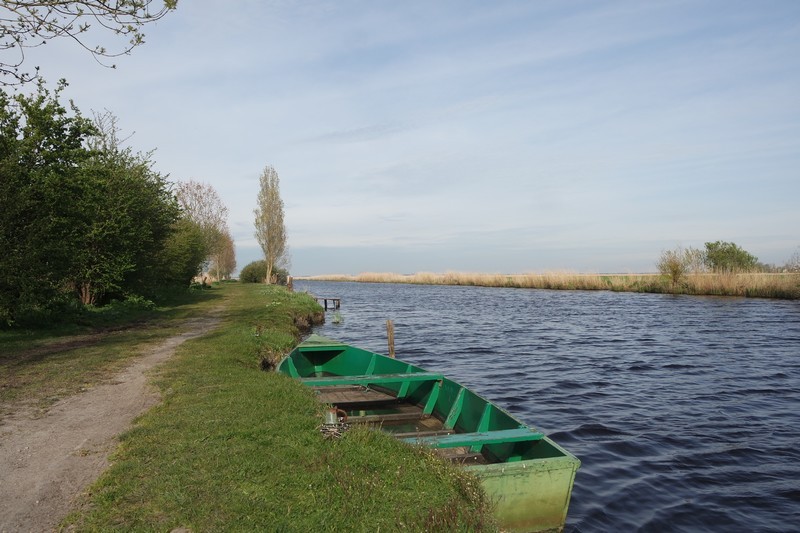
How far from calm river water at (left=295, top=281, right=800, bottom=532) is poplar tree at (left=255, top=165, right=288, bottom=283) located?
34.5m

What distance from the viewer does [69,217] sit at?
16.4m

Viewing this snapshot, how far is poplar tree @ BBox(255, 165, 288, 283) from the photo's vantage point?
59094 mm

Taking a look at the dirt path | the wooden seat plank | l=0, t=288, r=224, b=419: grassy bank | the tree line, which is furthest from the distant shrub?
the wooden seat plank

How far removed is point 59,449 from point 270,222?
54549mm

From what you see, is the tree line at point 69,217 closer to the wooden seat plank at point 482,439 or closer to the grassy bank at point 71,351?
the grassy bank at point 71,351

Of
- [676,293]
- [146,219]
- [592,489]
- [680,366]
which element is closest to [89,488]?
[592,489]

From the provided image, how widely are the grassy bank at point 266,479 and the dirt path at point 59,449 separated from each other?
25 cm

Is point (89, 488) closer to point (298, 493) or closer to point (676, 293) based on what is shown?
point (298, 493)

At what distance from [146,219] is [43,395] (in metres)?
16.0

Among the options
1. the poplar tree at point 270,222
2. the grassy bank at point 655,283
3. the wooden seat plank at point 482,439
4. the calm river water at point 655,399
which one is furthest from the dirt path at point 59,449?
the poplar tree at point 270,222

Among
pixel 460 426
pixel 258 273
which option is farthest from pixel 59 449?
pixel 258 273

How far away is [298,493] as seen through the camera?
15.7ft

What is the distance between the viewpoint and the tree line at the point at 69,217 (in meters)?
14.2

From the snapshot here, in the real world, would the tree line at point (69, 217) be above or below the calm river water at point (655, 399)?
above
